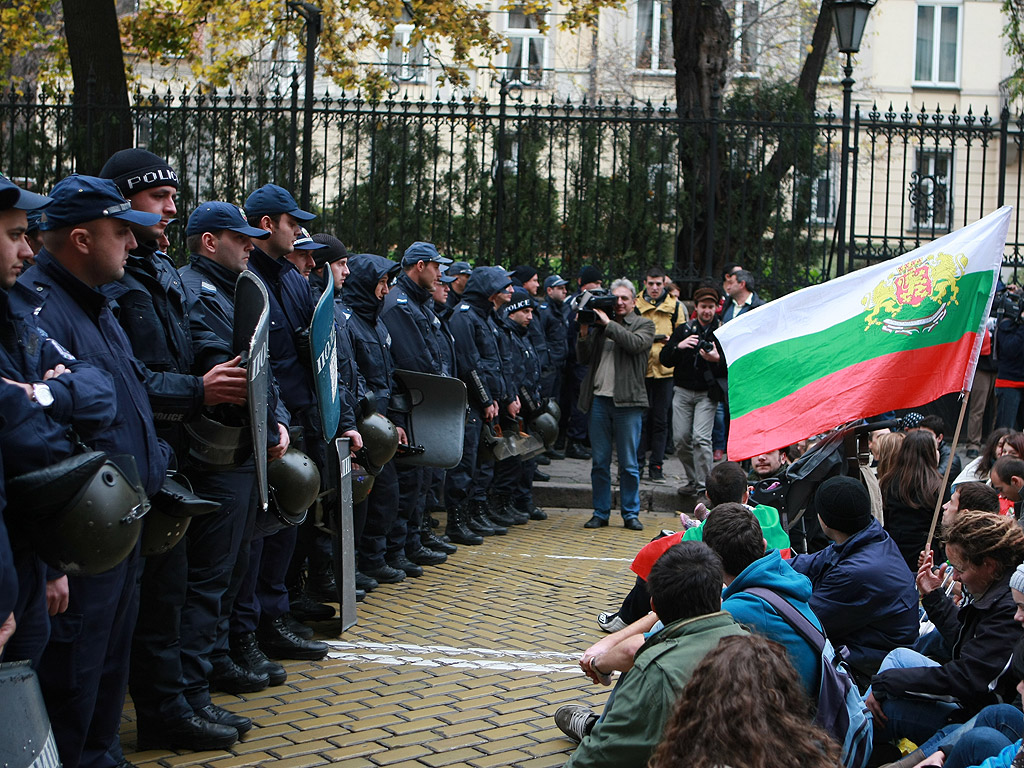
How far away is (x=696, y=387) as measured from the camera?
38.1 feet

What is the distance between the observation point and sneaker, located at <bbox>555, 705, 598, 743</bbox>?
5.04 meters

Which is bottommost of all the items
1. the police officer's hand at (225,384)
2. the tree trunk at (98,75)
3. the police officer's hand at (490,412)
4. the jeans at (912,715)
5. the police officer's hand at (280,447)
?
the jeans at (912,715)

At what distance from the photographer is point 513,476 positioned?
35.8 ft

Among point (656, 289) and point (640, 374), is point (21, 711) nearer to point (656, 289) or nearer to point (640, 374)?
point (640, 374)

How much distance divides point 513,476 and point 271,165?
5.10 metres

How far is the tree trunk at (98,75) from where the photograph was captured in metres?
13.2

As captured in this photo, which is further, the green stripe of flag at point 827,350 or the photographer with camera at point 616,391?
the photographer with camera at point 616,391

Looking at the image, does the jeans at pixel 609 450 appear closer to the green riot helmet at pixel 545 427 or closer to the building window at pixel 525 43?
the green riot helmet at pixel 545 427

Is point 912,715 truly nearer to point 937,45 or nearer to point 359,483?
point 359,483

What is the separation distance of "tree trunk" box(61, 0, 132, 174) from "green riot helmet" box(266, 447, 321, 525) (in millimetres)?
8745

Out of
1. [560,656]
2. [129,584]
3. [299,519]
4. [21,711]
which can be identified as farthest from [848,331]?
[21,711]

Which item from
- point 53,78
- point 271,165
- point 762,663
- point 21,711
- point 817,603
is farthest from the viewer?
point 53,78

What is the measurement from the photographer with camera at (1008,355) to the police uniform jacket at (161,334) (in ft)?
36.4

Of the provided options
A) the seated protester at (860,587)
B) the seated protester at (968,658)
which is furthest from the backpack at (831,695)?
the seated protester at (860,587)
